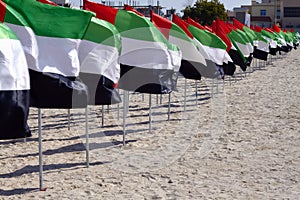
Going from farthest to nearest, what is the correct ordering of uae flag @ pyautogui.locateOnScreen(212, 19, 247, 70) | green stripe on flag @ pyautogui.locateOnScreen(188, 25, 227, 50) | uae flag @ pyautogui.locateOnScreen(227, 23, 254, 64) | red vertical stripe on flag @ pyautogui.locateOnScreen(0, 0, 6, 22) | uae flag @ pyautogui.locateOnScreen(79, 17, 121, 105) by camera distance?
uae flag @ pyautogui.locateOnScreen(227, 23, 254, 64) < uae flag @ pyautogui.locateOnScreen(212, 19, 247, 70) < green stripe on flag @ pyautogui.locateOnScreen(188, 25, 227, 50) < uae flag @ pyautogui.locateOnScreen(79, 17, 121, 105) < red vertical stripe on flag @ pyautogui.locateOnScreen(0, 0, 6, 22)

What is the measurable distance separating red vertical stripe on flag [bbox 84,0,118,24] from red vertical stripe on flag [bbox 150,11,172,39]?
2256 millimetres

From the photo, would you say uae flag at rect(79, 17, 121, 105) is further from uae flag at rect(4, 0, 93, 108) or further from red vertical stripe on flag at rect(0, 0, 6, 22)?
red vertical stripe on flag at rect(0, 0, 6, 22)

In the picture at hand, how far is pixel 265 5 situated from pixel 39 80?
11349 centimetres

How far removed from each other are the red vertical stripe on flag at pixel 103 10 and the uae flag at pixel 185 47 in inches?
88.8

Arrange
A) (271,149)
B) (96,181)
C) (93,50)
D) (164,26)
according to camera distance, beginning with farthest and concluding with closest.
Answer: (164,26) → (271,149) → (93,50) → (96,181)

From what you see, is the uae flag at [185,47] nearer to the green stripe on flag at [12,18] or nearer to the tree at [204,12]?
the green stripe on flag at [12,18]

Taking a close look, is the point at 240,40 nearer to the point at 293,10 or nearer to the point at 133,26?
the point at 133,26

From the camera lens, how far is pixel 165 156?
9.13m

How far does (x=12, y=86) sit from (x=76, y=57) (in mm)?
1298

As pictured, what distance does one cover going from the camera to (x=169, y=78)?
10.7 metres

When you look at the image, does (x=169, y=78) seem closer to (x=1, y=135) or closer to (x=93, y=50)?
(x=93, y=50)

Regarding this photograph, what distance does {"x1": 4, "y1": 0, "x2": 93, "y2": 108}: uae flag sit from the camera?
6613 mm

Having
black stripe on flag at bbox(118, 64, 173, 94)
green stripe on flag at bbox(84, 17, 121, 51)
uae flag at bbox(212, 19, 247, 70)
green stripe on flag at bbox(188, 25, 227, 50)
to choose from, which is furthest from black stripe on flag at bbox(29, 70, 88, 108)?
uae flag at bbox(212, 19, 247, 70)

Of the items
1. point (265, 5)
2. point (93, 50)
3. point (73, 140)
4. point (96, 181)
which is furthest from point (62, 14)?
point (265, 5)
